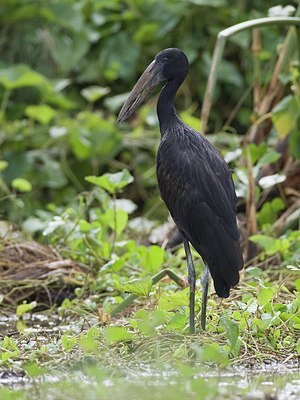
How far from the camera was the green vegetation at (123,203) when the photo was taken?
555 cm

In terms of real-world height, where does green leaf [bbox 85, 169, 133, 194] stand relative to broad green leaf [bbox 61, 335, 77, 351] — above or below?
below

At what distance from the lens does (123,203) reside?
8.37m

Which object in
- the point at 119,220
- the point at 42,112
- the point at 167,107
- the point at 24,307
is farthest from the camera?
the point at 42,112

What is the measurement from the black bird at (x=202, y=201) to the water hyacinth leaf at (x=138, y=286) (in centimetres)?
22

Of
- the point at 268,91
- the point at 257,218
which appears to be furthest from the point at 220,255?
the point at 268,91

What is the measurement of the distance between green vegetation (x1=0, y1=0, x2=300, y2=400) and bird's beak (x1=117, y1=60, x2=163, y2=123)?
1.90 ft

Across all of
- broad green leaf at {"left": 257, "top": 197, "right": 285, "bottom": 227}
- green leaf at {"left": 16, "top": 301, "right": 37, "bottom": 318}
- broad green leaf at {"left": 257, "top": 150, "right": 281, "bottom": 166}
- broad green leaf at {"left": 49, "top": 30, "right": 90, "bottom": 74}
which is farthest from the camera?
broad green leaf at {"left": 49, "top": 30, "right": 90, "bottom": 74}

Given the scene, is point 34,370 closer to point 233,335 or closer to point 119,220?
point 233,335

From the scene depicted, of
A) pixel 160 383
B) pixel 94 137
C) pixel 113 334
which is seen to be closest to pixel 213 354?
pixel 160 383

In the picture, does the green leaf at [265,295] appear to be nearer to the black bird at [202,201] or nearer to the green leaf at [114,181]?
the black bird at [202,201]

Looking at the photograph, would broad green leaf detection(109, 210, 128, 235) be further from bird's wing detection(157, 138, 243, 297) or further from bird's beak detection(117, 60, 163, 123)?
bird's wing detection(157, 138, 243, 297)

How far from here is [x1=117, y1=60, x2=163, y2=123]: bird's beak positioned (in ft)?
21.3

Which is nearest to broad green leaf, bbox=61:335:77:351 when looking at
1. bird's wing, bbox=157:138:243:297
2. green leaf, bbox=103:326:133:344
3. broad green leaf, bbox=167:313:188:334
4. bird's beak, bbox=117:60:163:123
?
green leaf, bbox=103:326:133:344

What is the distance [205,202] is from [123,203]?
249cm
